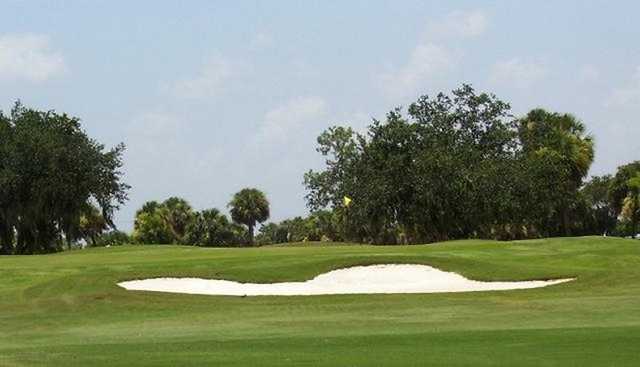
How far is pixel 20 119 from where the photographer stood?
2931 inches

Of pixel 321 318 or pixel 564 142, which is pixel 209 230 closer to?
pixel 564 142

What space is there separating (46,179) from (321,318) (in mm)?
48419

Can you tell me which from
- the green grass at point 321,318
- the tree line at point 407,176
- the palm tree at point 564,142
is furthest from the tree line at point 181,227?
the green grass at point 321,318

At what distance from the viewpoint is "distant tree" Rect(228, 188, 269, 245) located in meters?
116

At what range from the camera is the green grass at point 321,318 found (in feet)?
55.8

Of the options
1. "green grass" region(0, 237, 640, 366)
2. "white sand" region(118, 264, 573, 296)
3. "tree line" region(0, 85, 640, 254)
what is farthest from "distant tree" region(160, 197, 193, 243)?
"white sand" region(118, 264, 573, 296)

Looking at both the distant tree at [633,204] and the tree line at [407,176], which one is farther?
the distant tree at [633,204]

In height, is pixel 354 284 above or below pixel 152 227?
below

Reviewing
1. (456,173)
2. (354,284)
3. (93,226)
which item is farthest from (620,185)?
(354,284)

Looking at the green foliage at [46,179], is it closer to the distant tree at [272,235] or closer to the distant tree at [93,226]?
the distant tree at [93,226]

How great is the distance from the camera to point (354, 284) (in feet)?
119

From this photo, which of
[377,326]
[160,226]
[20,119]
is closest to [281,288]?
[377,326]

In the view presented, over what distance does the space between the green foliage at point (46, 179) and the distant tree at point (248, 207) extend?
36923 millimetres

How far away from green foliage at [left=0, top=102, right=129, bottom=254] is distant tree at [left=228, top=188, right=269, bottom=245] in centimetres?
3692
